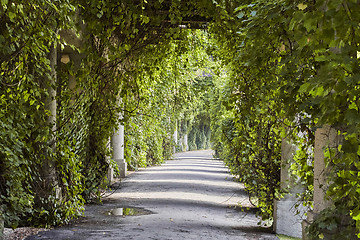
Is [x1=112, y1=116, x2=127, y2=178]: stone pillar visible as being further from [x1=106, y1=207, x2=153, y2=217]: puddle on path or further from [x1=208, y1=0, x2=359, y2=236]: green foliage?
[x1=208, y1=0, x2=359, y2=236]: green foliage

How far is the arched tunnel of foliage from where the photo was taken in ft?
8.58

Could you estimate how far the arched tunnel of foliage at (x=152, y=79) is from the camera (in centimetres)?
262

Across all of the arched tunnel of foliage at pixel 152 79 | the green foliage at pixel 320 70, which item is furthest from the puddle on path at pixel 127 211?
the green foliage at pixel 320 70

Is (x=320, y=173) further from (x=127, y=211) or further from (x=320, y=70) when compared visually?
(x=127, y=211)

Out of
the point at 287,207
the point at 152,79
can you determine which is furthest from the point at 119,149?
the point at 287,207

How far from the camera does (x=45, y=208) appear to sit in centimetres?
780

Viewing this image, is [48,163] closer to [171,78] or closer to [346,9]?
[346,9]

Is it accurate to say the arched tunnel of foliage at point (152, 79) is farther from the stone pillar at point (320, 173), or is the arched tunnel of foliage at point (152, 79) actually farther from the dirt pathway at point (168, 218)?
the dirt pathway at point (168, 218)

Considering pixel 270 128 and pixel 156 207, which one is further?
pixel 156 207

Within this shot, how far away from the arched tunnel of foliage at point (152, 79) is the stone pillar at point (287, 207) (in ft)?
0.62

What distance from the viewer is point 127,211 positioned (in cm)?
1002

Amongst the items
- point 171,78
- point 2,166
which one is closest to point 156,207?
point 2,166

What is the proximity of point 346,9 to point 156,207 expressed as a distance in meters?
8.59

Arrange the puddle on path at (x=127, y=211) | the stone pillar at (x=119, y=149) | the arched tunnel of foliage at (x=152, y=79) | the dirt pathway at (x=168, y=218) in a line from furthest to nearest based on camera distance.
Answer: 1. the stone pillar at (x=119, y=149)
2. the puddle on path at (x=127, y=211)
3. the dirt pathway at (x=168, y=218)
4. the arched tunnel of foliage at (x=152, y=79)
